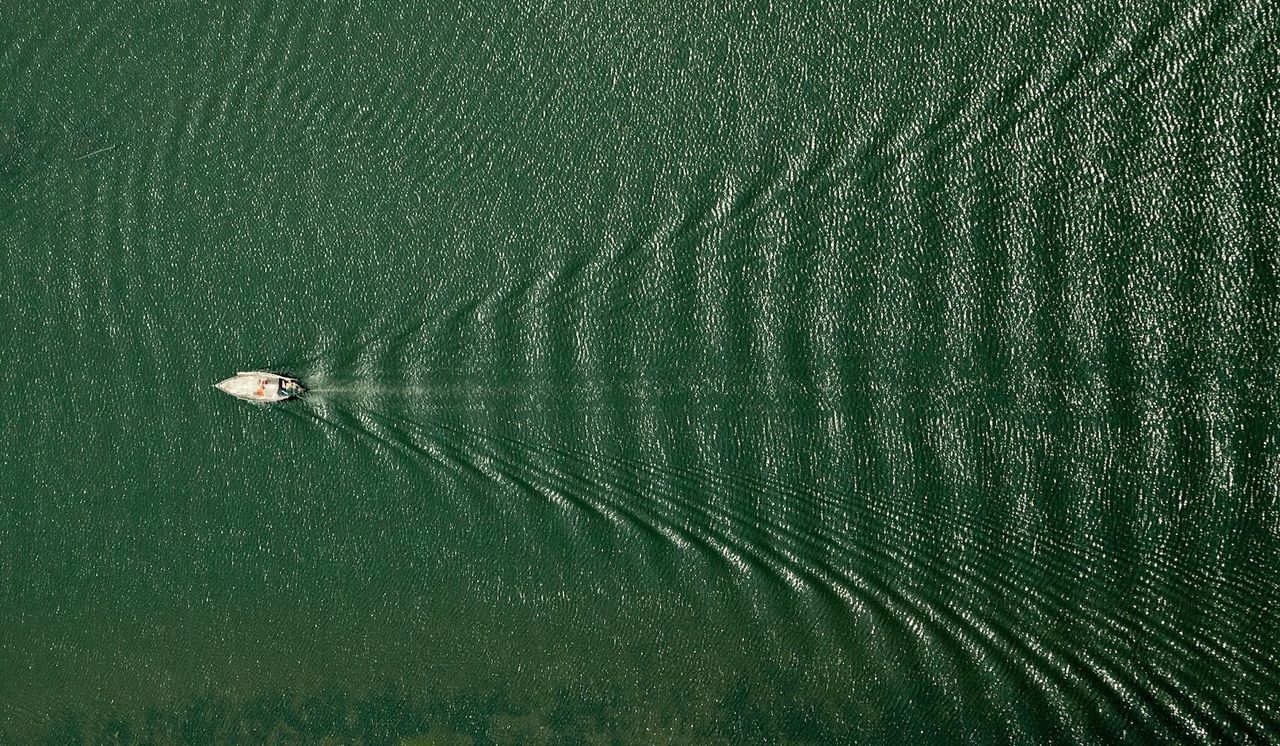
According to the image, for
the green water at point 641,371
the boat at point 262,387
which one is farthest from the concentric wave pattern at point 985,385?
the boat at point 262,387

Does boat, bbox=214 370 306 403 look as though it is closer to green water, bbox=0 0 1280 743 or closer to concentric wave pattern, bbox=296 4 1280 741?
green water, bbox=0 0 1280 743

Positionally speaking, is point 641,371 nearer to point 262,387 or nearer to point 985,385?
point 985,385

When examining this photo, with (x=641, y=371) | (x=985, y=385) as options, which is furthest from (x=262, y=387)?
(x=985, y=385)

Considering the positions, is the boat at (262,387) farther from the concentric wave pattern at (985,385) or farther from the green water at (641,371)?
the concentric wave pattern at (985,385)

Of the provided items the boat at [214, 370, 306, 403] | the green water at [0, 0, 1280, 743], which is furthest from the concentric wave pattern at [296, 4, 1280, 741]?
the boat at [214, 370, 306, 403]

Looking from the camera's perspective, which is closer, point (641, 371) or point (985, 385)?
point (985, 385)
